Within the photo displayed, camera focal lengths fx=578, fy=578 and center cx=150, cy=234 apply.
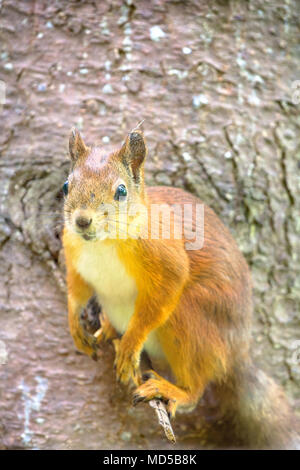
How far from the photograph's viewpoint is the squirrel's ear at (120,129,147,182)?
1.60m

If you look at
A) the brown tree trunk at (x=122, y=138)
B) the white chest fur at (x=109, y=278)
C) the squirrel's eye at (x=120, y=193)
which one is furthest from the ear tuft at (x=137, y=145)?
the brown tree trunk at (x=122, y=138)

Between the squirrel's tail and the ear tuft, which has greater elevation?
the ear tuft

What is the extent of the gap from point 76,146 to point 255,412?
3.64 feet

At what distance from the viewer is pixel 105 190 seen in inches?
59.9

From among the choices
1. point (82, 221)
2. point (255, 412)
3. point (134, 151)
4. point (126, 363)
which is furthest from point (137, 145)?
point (255, 412)

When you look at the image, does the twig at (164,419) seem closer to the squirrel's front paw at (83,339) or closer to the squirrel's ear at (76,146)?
the squirrel's front paw at (83,339)

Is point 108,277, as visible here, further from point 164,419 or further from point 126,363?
point 164,419

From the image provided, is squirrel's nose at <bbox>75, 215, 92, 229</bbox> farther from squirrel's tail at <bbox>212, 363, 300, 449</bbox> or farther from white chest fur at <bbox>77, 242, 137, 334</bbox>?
squirrel's tail at <bbox>212, 363, 300, 449</bbox>

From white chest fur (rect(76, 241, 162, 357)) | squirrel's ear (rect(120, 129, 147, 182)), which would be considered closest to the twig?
white chest fur (rect(76, 241, 162, 357))

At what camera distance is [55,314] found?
6.88 feet

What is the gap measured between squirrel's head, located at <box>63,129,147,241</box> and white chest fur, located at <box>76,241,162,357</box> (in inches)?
4.6

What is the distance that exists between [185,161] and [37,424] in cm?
108
